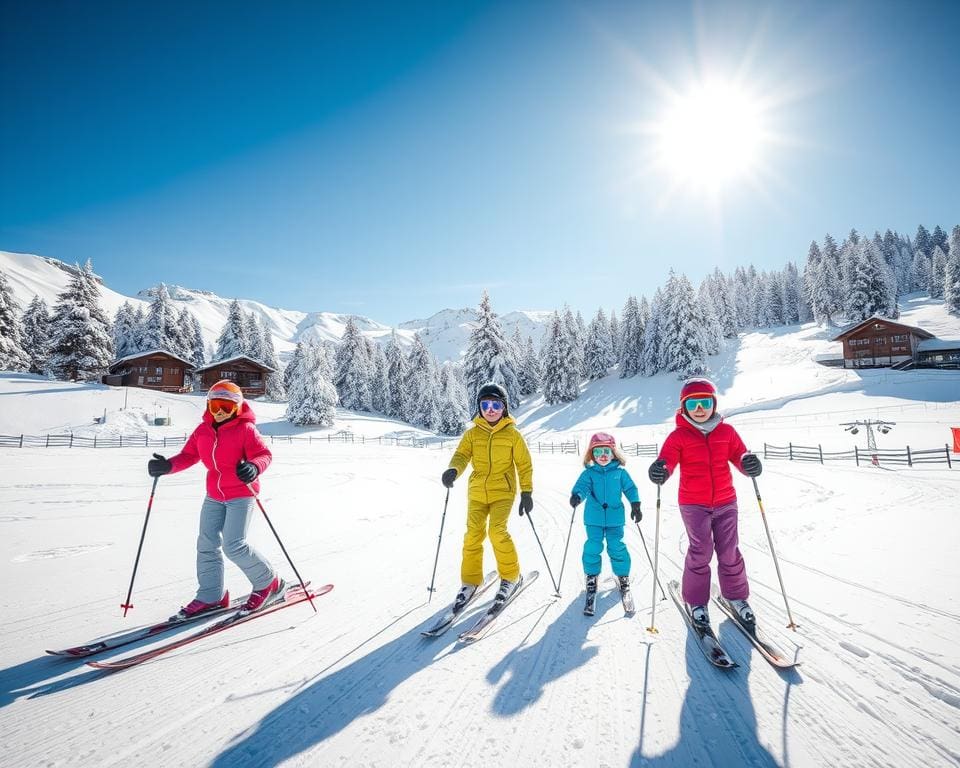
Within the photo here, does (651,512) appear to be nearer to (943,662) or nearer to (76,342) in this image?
(943,662)

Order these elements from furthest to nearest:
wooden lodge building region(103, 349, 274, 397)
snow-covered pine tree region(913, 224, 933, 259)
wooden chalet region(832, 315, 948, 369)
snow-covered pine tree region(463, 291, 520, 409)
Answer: snow-covered pine tree region(913, 224, 933, 259) → wooden lodge building region(103, 349, 274, 397) → wooden chalet region(832, 315, 948, 369) → snow-covered pine tree region(463, 291, 520, 409)

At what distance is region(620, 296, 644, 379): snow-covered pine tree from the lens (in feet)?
174

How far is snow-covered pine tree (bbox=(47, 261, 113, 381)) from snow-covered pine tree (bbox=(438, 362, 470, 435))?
111 ft

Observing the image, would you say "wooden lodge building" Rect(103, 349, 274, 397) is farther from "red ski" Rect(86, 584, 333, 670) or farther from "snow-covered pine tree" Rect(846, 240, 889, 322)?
"snow-covered pine tree" Rect(846, 240, 889, 322)

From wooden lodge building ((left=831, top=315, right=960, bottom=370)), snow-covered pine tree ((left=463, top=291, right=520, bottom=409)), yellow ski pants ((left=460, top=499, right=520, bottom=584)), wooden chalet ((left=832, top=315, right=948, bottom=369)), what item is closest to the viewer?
yellow ski pants ((left=460, top=499, right=520, bottom=584))

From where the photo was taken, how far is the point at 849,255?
56.5 m

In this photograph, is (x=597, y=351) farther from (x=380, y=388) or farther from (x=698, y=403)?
(x=698, y=403)

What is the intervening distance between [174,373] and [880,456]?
54.1m

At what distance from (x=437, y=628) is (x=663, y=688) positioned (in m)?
1.78

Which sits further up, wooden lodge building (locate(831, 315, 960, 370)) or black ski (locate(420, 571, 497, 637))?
wooden lodge building (locate(831, 315, 960, 370))

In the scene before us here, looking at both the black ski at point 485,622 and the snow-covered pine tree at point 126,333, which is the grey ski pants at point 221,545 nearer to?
the black ski at point 485,622

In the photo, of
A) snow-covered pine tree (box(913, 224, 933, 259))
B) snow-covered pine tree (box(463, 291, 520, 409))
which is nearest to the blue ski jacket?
snow-covered pine tree (box(463, 291, 520, 409))

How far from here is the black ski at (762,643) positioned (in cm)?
287

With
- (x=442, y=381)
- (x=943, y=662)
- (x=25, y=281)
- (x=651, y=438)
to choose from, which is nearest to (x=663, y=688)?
(x=943, y=662)
